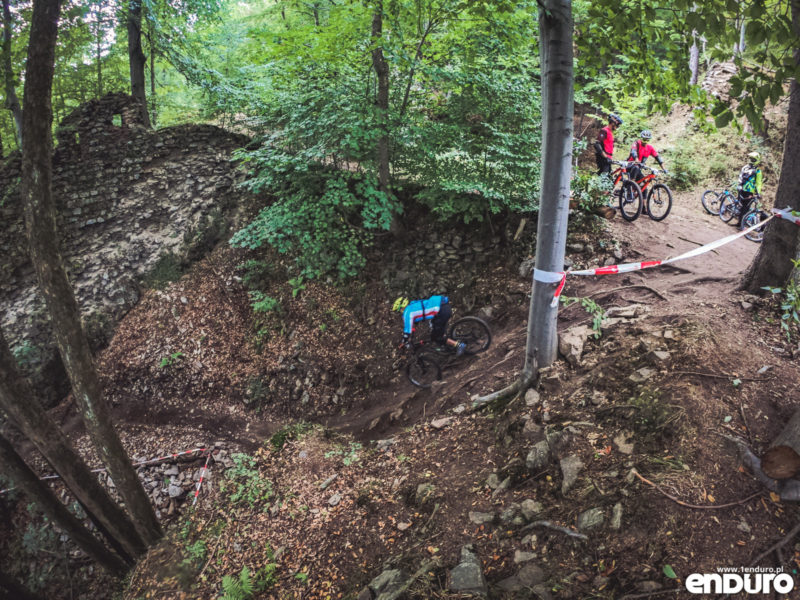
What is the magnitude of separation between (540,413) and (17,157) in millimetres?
14044

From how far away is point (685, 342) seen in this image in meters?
4.32

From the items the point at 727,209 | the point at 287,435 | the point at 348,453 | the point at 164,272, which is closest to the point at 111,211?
the point at 164,272

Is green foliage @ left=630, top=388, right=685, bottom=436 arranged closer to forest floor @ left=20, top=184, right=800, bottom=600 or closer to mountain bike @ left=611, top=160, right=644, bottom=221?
forest floor @ left=20, top=184, right=800, bottom=600

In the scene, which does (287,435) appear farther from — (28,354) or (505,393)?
(28,354)

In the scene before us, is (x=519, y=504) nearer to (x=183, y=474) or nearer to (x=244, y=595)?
(x=244, y=595)

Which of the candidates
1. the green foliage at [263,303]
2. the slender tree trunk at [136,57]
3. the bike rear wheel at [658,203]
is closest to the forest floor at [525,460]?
the bike rear wheel at [658,203]

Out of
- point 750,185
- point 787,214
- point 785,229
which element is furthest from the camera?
point 750,185

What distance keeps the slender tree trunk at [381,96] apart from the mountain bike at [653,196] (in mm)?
5501

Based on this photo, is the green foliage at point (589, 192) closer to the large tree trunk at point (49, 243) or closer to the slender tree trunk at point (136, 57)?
the large tree trunk at point (49, 243)

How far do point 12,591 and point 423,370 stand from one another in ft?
22.1

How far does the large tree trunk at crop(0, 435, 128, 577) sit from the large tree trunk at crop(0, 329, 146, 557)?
0.31 metres

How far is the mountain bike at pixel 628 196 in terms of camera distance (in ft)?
28.8

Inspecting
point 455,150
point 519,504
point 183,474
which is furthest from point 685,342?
point 183,474

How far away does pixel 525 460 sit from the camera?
4066 mm
